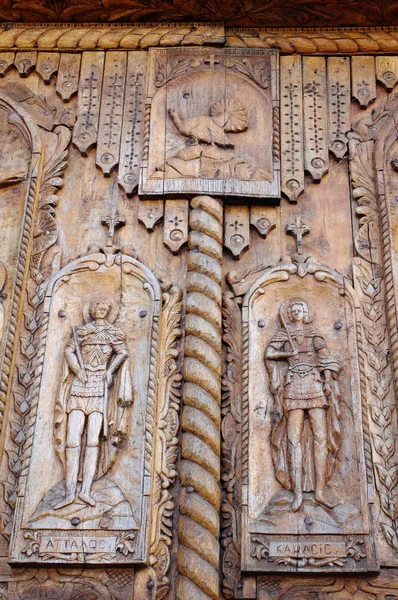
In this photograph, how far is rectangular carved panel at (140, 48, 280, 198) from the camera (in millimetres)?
5859

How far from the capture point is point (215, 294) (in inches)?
214

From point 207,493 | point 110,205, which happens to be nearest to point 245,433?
point 207,493

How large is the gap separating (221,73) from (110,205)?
50.5 inches

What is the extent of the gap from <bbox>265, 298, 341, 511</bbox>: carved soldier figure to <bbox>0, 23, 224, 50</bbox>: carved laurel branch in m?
2.26

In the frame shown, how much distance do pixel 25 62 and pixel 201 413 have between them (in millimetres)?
2969

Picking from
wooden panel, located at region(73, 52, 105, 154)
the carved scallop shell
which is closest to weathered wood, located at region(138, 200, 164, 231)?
wooden panel, located at region(73, 52, 105, 154)

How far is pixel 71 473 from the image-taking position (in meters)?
5.00

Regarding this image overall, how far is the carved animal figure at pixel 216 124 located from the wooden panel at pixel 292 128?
29 cm

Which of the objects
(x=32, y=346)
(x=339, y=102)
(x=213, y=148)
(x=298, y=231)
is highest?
(x=339, y=102)

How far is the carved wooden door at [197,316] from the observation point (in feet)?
15.9

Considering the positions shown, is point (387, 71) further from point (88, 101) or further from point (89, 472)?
point (89, 472)

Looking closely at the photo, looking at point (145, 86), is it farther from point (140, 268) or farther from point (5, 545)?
point (5, 545)

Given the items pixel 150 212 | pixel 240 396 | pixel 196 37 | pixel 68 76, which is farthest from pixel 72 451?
pixel 196 37

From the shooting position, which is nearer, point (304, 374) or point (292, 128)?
point (304, 374)
